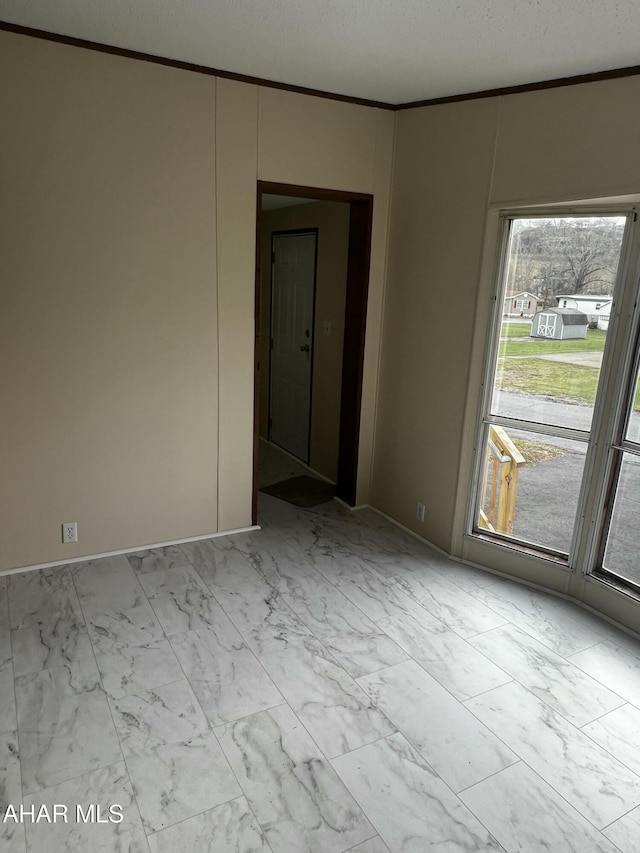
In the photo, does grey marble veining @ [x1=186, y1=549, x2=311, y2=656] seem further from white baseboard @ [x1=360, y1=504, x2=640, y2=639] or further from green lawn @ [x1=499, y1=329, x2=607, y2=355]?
green lawn @ [x1=499, y1=329, x2=607, y2=355]

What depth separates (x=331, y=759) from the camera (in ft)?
7.12

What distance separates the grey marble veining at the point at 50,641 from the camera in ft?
8.55

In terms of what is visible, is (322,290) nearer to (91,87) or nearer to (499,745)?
(91,87)

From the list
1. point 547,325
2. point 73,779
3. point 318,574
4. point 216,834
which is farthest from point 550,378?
point 73,779

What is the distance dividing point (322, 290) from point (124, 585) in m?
2.70

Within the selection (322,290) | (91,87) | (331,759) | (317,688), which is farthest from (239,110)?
(331,759)

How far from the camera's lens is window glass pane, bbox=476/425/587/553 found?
3.24 metres

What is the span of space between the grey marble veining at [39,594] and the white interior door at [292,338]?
2478mm

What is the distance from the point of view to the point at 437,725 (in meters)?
2.36

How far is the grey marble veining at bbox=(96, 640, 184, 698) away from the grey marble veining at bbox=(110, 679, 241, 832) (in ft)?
0.17

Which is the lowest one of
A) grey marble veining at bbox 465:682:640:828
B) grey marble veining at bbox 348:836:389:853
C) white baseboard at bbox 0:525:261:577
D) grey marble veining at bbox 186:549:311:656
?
grey marble veining at bbox 348:836:389:853

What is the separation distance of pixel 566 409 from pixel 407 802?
2.05 m

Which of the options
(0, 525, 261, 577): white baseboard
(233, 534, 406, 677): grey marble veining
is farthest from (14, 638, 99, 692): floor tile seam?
(233, 534, 406, 677): grey marble veining

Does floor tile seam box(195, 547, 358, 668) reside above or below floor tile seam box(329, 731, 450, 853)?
above
